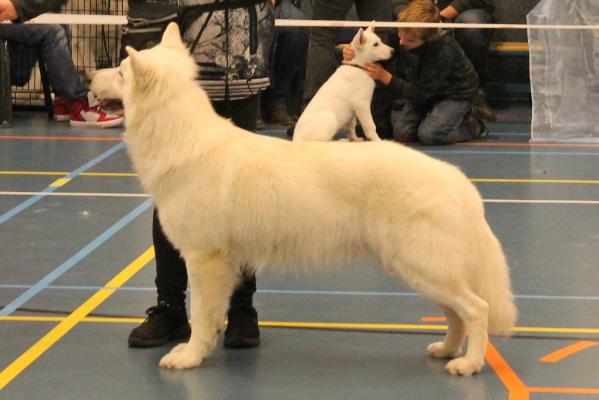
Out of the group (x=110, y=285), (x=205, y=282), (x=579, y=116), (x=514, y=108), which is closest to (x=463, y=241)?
(x=205, y=282)

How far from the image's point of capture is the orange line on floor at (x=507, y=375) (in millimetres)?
3617

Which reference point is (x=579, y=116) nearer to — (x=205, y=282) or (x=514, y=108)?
(x=514, y=108)

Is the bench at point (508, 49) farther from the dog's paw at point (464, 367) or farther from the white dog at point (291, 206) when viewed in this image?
the dog's paw at point (464, 367)

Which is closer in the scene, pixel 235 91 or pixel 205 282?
pixel 205 282

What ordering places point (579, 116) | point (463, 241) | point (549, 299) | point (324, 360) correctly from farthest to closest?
point (579, 116), point (549, 299), point (324, 360), point (463, 241)

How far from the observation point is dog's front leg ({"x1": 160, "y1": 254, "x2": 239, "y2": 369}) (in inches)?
150

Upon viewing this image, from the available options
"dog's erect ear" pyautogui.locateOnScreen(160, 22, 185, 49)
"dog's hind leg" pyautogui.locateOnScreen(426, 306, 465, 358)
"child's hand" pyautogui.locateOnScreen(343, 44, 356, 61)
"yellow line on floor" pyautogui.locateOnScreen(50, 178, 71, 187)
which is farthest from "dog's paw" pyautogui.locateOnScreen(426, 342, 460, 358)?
"child's hand" pyautogui.locateOnScreen(343, 44, 356, 61)

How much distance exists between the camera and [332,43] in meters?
9.21

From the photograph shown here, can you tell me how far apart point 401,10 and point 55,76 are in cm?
325

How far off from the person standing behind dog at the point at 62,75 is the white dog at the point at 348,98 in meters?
2.31

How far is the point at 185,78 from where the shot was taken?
3.79 metres

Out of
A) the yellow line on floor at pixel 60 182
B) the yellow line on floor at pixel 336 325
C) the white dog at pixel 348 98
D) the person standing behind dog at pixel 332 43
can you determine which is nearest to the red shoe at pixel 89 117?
the person standing behind dog at pixel 332 43

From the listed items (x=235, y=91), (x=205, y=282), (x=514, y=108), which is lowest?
(x=514, y=108)

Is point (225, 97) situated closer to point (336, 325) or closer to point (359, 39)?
point (336, 325)
